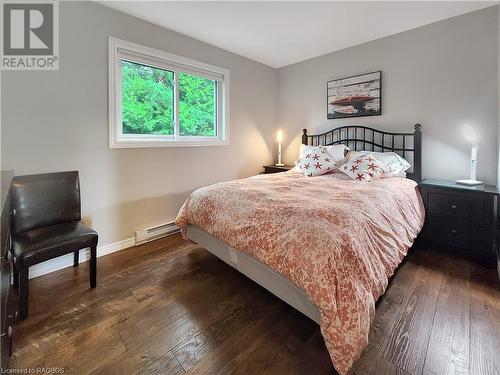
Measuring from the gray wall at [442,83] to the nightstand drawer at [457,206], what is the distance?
1.75 feet

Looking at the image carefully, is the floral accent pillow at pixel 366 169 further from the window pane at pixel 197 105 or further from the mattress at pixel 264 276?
the window pane at pixel 197 105

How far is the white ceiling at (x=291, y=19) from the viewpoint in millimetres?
2453

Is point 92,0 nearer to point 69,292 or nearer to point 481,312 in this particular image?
point 69,292

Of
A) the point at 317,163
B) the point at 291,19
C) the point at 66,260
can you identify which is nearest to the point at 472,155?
the point at 317,163

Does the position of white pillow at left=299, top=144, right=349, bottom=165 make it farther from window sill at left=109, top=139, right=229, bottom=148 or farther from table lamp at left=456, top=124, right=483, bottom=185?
window sill at left=109, top=139, right=229, bottom=148

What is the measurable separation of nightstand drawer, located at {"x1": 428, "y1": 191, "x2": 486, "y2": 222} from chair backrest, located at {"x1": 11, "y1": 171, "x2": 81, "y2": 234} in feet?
11.2

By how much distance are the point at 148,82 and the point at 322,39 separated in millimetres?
2226

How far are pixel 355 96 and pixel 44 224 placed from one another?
3764mm

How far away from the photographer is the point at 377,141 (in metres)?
3.37

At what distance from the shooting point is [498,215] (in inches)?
88.7

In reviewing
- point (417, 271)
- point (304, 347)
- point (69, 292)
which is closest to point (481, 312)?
point (417, 271)

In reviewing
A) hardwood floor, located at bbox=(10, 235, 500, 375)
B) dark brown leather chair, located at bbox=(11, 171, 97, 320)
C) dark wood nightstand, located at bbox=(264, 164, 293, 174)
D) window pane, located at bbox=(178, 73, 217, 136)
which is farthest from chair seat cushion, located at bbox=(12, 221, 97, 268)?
dark wood nightstand, located at bbox=(264, 164, 293, 174)

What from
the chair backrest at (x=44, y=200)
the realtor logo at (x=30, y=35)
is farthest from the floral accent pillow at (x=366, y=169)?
the realtor logo at (x=30, y=35)

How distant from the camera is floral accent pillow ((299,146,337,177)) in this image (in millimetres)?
3064
